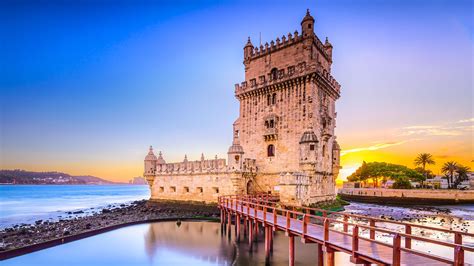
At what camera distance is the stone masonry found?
2508 cm

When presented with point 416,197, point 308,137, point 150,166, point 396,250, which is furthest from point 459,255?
point 416,197

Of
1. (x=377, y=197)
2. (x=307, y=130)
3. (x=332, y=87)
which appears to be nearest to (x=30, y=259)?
(x=307, y=130)

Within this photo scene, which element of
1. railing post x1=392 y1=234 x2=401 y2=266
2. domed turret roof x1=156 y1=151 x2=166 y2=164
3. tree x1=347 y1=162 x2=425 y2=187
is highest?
domed turret roof x1=156 y1=151 x2=166 y2=164

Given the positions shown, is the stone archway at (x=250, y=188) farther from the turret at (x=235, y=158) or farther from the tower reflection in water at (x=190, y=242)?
the tower reflection in water at (x=190, y=242)

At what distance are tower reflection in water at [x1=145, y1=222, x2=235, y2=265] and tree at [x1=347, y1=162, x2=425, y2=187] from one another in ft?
186

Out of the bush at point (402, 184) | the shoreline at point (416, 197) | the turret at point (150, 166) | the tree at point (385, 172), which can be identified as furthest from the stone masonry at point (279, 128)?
the tree at point (385, 172)

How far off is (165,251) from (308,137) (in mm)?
14428

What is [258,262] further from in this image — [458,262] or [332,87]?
[332,87]

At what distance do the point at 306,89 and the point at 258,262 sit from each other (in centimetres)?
1627

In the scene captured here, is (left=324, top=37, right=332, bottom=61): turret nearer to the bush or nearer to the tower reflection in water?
the tower reflection in water

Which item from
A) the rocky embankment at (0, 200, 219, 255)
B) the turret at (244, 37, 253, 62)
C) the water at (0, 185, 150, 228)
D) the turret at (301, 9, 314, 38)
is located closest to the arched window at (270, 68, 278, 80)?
the turret at (244, 37, 253, 62)

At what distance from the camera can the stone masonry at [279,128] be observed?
25.1m

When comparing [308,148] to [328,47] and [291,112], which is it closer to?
[291,112]

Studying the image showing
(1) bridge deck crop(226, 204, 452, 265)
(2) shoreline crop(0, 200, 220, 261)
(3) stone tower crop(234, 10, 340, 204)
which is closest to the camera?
(1) bridge deck crop(226, 204, 452, 265)
